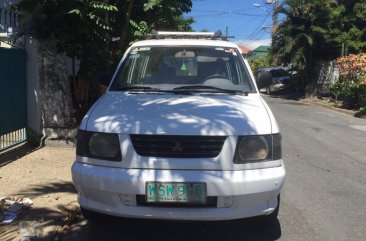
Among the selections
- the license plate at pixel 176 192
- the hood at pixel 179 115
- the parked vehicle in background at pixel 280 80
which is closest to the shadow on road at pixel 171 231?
the license plate at pixel 176 192

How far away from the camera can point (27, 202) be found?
5391 millimetres

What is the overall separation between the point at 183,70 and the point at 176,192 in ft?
6.51

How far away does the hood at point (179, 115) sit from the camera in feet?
13.7

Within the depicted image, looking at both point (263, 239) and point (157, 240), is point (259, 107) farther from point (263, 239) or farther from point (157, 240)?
point (157, 240)

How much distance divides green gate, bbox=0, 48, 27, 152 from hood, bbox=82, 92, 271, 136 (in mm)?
3466

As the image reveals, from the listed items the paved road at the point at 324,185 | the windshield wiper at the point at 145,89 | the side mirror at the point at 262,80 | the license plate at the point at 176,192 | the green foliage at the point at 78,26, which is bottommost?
the paved road at the point at 324,185

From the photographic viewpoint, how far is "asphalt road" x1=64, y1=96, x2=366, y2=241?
4832mm

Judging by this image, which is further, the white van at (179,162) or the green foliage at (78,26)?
the green foliage at (78,26)

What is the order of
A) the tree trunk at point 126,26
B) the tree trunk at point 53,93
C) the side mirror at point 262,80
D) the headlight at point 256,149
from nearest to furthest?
the headlight at point 256,149 < the side mirror at point 262,80 < the tree trunk at point 53,93 < the tree trunk at point 126,26

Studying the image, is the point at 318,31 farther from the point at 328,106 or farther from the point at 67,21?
the point at 67,21

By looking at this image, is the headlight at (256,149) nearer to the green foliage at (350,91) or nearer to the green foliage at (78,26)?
the green foliage at (78,26)

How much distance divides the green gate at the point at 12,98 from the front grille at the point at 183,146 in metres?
4.48

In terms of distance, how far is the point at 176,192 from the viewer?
4039 mm

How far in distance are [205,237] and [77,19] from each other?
5.15 metres
